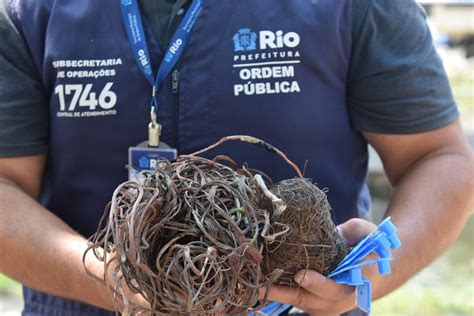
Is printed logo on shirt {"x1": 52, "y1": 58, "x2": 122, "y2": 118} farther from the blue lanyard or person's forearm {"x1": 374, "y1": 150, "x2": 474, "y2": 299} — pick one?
→ person's forearm {"x1": 374, "y1": 150, "x2": 474, "y2": 299}

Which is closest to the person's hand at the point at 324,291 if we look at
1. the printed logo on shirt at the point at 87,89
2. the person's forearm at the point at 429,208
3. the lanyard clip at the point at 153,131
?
the person's forearm at the point at 429,208

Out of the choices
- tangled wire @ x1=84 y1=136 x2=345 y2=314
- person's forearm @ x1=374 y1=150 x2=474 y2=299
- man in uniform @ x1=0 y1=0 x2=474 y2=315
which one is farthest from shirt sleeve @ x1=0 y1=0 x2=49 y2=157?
person's forearm @ x1=374 y1=150 x2=474 y2=299

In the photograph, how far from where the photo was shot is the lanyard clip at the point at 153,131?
1.60 metres

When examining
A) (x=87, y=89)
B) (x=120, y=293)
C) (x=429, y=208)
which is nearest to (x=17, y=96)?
(x=87, y=89)

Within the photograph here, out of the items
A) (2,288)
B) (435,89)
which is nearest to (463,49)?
(2,288)

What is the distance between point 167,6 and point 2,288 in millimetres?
2583

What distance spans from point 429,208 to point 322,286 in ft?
1.40

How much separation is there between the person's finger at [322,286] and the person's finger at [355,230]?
0.32ft

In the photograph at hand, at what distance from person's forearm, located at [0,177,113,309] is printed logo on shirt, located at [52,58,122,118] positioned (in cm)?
21

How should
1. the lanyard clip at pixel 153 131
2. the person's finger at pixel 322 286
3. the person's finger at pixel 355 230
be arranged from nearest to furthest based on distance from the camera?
the person's finger at pixel 322 286 < the person's finger at pixel 355 230 < the lanyard clip at pixel 153 131

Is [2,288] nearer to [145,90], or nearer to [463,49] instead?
[145,90]

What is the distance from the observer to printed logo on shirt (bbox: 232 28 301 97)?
163cm

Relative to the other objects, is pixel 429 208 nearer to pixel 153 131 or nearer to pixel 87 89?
pixel 153 131

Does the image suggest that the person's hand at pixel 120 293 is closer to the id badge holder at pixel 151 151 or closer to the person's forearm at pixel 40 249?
the person's forearm at pixel 40 249
